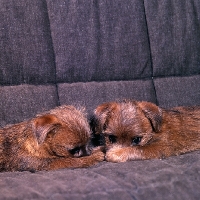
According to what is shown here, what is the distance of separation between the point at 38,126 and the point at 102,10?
1.82 m

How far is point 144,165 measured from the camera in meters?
3.13

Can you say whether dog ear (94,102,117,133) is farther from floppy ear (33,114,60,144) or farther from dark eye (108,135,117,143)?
floppy ear (33,114,60,144)

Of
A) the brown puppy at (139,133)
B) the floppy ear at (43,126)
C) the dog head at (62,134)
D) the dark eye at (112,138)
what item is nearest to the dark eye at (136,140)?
the brown puppy at (139,133)

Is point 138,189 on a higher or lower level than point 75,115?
lower

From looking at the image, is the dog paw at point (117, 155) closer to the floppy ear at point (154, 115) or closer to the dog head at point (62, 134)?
the dog head at point (62, 134)

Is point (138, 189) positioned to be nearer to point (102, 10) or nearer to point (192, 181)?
point (192, 181)

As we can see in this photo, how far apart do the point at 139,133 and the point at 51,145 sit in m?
0.82

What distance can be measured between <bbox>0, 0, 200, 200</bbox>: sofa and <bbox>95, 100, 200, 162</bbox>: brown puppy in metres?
0.26

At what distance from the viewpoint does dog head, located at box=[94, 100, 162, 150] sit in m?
3.68

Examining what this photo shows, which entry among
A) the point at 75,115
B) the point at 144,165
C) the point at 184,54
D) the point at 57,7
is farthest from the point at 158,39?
the point at 144,165

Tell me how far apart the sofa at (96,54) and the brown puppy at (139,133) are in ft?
0.87

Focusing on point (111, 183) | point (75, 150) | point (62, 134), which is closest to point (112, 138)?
point (75, 150)

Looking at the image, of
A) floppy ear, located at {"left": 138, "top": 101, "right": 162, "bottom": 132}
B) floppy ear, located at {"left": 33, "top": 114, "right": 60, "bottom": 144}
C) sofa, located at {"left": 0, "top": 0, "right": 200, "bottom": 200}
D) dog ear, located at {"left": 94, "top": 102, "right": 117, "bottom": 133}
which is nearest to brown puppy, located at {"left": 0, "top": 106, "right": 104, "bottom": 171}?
floppy ear, located at {"left": 33, "top": 114, "right": 60, "bottom": 144}

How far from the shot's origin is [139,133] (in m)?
3.68
